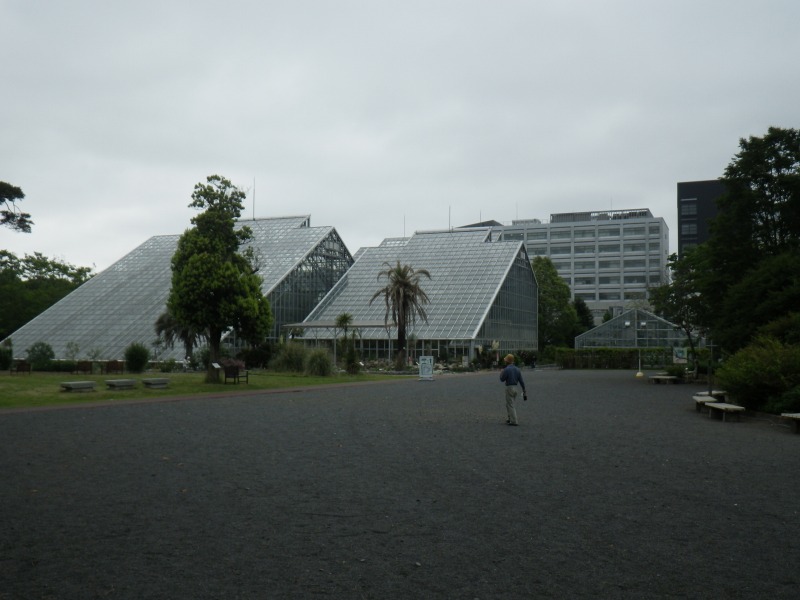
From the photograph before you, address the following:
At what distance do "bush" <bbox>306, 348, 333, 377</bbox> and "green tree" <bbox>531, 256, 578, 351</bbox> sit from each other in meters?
46.5

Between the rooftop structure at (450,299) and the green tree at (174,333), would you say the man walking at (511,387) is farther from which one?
the rooftop structure at (450,299)

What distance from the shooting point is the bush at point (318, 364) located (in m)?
40.8

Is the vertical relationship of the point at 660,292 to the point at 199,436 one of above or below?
above

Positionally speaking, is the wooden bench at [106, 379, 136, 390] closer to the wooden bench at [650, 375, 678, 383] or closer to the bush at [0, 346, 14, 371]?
the bush at [0, 346, 14, 371]

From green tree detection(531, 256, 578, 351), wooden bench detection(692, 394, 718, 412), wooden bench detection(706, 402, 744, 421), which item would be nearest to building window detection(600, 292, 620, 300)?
green tree detection(531, 256, 578, 351)

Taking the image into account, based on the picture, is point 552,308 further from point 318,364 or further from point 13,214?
point 13,214

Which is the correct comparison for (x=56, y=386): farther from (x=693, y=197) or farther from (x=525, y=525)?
(x=693, y=197)

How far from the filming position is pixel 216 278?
31.8 metres

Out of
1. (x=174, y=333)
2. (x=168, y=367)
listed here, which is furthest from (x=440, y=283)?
(x=168, y=367)

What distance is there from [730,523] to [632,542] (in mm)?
1448

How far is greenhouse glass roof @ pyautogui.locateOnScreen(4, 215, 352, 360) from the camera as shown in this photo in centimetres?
5917

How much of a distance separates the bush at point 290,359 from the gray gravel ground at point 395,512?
1007 inches

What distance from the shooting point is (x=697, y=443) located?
14.8m

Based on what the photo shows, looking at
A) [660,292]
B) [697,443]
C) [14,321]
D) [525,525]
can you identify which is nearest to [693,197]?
[660,292]
